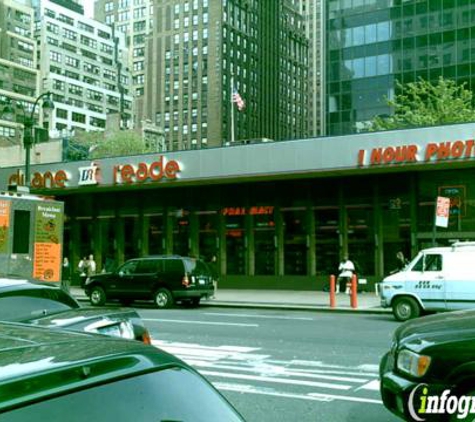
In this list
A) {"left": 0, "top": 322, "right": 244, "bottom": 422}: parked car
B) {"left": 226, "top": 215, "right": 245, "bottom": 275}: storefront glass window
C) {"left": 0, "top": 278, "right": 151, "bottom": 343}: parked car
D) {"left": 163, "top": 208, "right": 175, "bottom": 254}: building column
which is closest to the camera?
{"left": 0, "top": 322, "right": 244, "bottom": 422}: parked car

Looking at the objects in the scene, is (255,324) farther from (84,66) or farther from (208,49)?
(84,66)

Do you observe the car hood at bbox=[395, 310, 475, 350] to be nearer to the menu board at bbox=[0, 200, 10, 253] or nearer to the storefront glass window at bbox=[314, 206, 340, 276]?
the menu board at bbox=[0, 200, 10, 253]

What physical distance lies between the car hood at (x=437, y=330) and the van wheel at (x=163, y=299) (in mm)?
15769

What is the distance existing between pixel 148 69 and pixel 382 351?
407 ft

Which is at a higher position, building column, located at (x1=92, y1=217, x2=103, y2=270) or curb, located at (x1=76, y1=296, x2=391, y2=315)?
building column, located at (x1=92, y1=217, x2=103, y2=270)

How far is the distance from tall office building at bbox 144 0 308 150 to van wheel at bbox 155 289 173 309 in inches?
3774

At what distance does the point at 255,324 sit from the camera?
52.3ft

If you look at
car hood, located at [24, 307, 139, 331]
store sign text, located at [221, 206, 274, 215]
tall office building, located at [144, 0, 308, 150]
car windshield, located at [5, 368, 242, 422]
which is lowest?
car hood, located at [24, 307, 139, 331]

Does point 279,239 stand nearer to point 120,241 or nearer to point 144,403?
point 120,241

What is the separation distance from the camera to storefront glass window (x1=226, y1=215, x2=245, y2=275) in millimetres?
29609

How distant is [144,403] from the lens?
2143 millimetres

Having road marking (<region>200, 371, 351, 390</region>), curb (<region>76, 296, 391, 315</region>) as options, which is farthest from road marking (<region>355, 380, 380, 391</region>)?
curb (<region>76, 296, 391, 315</region>)

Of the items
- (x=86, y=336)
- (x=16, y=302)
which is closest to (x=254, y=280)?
(x=16, y=302)

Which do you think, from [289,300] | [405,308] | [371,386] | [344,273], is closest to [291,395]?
[371,386]
